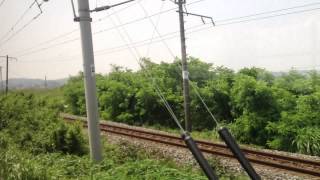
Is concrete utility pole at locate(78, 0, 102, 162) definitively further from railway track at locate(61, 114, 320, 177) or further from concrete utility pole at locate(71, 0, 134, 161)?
railway track at locate(61, 114, 320, 177)

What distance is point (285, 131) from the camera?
16109mm

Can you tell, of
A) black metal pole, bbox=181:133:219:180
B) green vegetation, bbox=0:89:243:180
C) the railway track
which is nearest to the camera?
black metal pole, bbox=181:133:219:180

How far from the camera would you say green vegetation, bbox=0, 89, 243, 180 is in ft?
29.5

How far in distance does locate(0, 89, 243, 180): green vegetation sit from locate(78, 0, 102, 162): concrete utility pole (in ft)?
1.82

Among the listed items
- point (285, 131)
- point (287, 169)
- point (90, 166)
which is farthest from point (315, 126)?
point (90, 166)

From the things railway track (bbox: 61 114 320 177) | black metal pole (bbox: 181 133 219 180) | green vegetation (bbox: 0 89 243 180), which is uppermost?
black metal pole (bbox: 181 133 219 180)

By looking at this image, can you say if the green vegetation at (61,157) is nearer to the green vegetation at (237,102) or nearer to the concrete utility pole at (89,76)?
the concrete utility pole at (89,76)

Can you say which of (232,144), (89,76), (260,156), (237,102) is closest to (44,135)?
(89,76)

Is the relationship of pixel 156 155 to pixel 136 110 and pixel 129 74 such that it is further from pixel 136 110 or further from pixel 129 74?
pixel 129 74

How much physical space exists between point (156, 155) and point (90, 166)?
A: 13.0 feet

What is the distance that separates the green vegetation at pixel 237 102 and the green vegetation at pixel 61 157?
346 cm

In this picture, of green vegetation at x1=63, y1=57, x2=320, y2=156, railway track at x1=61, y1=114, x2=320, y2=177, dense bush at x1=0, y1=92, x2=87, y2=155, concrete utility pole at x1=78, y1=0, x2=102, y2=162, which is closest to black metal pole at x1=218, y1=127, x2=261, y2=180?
concrete utility pole at x1=78, y1=0, x2=102, y2=162

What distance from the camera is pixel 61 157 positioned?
12.7 meters

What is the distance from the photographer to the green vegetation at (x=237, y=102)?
16328 millimetres
